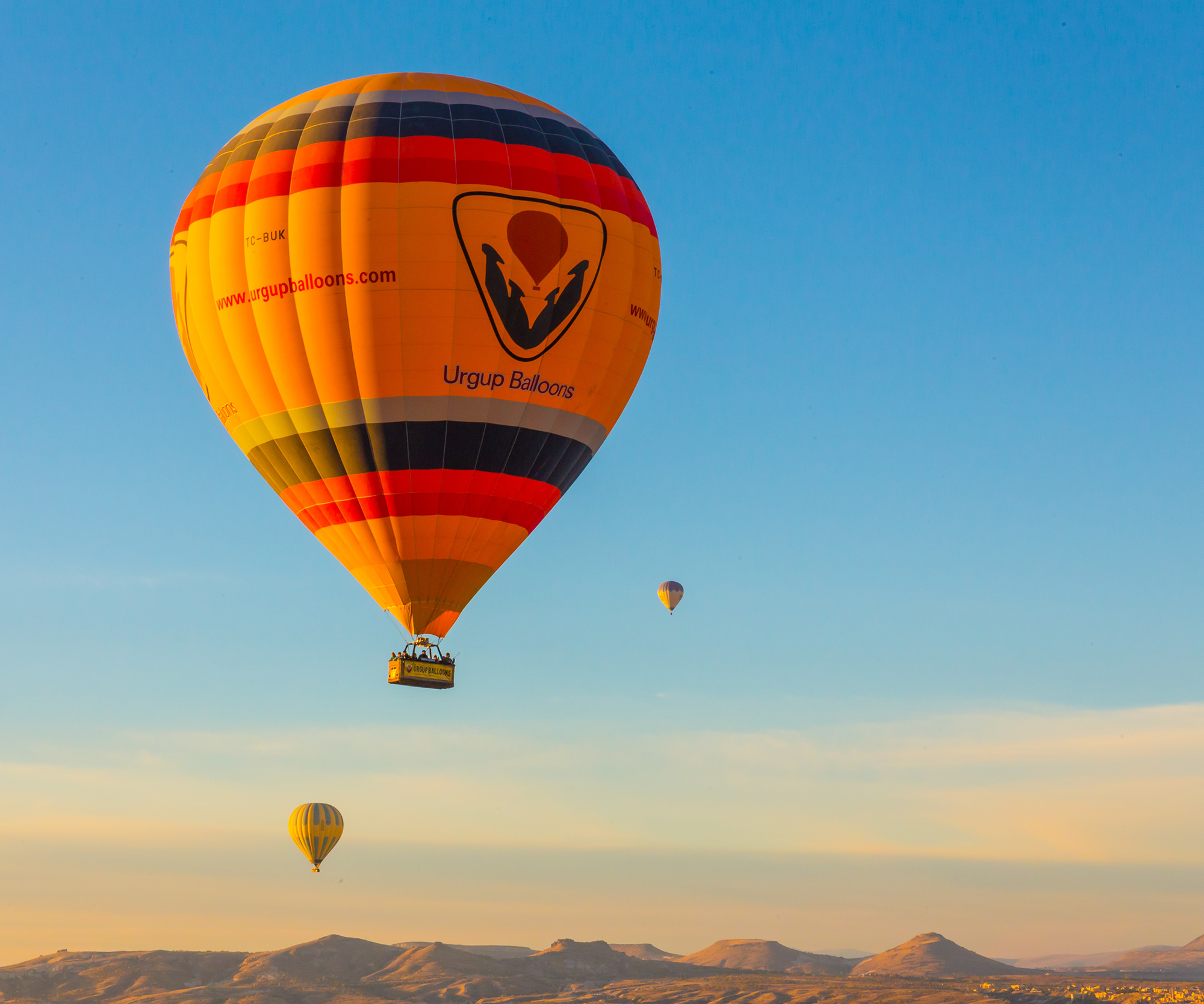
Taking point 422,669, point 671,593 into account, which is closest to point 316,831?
point 671,593

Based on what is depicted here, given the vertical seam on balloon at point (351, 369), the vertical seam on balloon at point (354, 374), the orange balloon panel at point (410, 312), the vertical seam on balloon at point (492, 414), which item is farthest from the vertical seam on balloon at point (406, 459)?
the vertical seam on balloon at point (492, 414)

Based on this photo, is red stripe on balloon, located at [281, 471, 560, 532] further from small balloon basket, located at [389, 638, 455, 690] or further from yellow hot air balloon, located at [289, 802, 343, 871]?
yellow hot air balloon, located at [289, 802, 343, 871]

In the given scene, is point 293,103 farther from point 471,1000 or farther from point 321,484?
point 471,1000

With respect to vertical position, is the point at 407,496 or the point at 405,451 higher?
the point at 405,451

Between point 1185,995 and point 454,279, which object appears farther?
point 1185,995

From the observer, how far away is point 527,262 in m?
41.7

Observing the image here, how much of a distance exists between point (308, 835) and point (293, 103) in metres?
58.8

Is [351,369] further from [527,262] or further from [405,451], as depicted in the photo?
[527,262]

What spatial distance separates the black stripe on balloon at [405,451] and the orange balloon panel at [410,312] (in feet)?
0.18

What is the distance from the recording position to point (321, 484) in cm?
4256

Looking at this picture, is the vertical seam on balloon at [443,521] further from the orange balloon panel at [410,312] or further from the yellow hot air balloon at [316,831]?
the yellow hot air balloon at [316,831]

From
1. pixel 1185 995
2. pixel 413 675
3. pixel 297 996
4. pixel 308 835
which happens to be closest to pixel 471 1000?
pixel 297 996

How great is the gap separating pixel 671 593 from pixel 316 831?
27.8 m

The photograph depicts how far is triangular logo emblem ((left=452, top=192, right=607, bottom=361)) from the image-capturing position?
1620 inches
